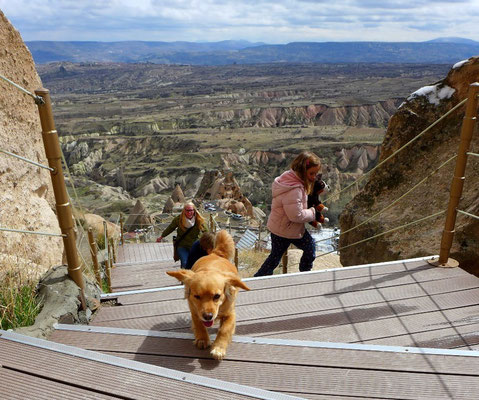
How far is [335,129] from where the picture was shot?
3969 inches

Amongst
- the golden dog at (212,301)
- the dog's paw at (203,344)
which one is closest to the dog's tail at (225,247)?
the golden dog at (212,301)

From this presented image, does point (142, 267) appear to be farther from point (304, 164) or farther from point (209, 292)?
point (209, 292)

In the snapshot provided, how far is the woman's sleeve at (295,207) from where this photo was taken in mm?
3814

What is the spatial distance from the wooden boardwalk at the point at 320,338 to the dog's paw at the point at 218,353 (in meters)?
0.03

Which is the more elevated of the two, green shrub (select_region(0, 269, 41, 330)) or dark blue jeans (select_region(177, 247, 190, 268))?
green shrub (select_region(0, 269, 41, 330))

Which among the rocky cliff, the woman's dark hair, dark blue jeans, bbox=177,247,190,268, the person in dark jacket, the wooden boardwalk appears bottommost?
the rocky cliff

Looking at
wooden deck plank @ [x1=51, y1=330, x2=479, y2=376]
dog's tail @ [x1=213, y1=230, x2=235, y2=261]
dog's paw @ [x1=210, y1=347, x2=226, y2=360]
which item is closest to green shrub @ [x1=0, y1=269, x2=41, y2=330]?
wooden deck plank @ [x1=51, y1=330, x2=479, y2=376]

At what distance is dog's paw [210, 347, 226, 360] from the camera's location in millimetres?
2381

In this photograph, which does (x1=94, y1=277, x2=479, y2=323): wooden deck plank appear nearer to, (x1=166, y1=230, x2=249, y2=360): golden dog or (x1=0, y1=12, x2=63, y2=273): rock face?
(x1=166, y1=230, x2=249, y2=360): golden dog

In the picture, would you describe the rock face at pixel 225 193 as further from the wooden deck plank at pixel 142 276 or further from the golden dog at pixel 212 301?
the golden dog at pixel 212 301

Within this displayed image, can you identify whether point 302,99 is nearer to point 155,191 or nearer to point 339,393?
point 155,191

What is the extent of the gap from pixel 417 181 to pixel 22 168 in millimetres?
5544

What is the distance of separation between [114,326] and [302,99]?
144228mm

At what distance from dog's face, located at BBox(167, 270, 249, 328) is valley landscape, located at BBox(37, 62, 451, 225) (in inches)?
1222
